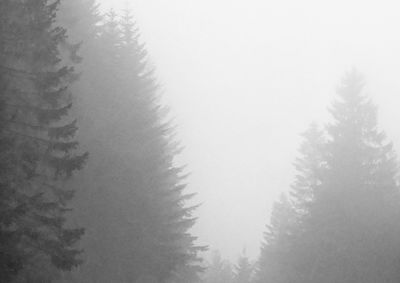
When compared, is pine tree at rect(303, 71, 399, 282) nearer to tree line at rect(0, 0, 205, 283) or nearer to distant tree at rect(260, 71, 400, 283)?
distant tree at rect(260, 71, 400, 283)

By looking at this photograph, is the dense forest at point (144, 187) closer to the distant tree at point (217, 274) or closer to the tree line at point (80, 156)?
the tree line at point (80, 156)

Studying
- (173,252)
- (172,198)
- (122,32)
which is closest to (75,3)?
(122,32)

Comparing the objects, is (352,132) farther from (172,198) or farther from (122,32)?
(122,32)

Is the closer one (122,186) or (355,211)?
(122,186)

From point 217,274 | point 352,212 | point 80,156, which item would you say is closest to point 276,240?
point 352,212

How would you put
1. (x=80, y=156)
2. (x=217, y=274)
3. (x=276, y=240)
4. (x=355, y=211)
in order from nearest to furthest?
(x=80, y=156) < (x=355, y=211) < (x=276, y=240) < (x=217, y=274)

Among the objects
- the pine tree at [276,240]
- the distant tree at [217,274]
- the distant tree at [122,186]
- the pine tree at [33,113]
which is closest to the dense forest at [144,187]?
the distant tree at [122,186]

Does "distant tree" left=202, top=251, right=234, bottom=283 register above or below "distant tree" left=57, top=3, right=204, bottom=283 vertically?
above

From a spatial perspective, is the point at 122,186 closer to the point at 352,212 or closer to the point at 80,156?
the point at 80,156

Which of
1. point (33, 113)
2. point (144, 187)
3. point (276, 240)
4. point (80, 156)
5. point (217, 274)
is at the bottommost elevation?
point (80, 156)

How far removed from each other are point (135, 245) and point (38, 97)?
11.2m

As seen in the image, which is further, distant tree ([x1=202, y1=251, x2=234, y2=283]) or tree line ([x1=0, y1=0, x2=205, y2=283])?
distant tree ([x1=202, y1=251, x2=234, y2=283])

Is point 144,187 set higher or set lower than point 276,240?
lower

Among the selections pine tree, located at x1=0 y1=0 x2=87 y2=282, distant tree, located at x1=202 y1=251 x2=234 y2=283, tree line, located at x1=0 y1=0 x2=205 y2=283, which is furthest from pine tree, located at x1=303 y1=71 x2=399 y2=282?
distant tree, located at x1=202 y1=251 x2=234 y2=283
